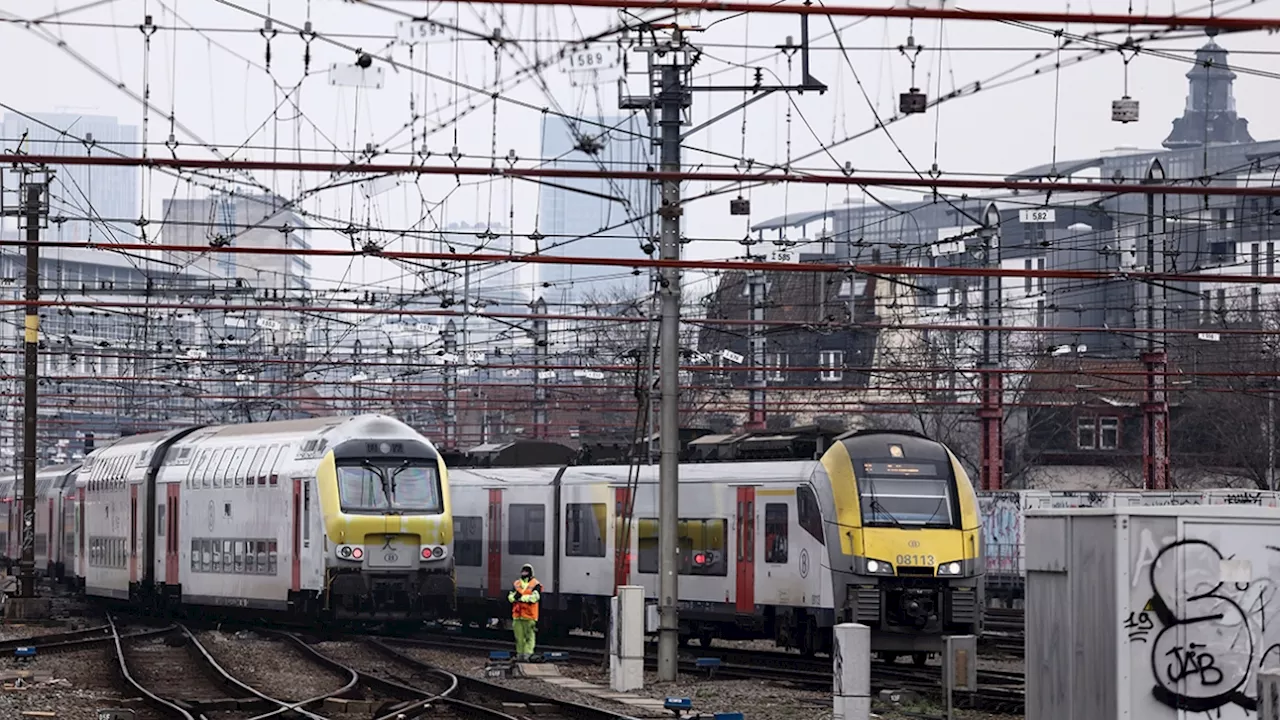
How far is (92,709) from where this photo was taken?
69.5 feet

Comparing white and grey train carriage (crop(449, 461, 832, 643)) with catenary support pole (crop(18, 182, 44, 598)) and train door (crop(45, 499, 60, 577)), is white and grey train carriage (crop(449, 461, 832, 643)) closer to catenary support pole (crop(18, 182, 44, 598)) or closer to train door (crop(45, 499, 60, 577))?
catenary support pole (crop(18, 182, 44, 598))

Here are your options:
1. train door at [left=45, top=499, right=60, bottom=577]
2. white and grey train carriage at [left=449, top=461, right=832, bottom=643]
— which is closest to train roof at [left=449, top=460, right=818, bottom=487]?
white and grey train carriage at [left=449, top=461, right=832, bottom=643]

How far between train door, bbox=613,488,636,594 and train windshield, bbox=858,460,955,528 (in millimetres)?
5604

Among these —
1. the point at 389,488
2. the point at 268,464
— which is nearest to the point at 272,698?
the point at 389,488

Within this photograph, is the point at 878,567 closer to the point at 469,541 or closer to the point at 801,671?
the point at 801,671

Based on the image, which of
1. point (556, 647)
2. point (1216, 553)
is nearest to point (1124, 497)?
point (556, 647)

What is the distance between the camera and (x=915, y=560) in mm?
26609

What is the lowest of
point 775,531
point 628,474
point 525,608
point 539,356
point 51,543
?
point 51,543

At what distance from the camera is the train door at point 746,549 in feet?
95.3

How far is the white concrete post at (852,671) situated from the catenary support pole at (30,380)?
62.6 feet

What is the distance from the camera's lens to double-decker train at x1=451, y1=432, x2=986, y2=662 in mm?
26578

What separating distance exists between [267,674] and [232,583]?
8.23 m

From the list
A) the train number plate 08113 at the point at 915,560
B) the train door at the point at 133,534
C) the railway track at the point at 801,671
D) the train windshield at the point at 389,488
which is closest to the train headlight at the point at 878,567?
the train number plate 08113 at the point at 915,560

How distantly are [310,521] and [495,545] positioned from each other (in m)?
5.50
